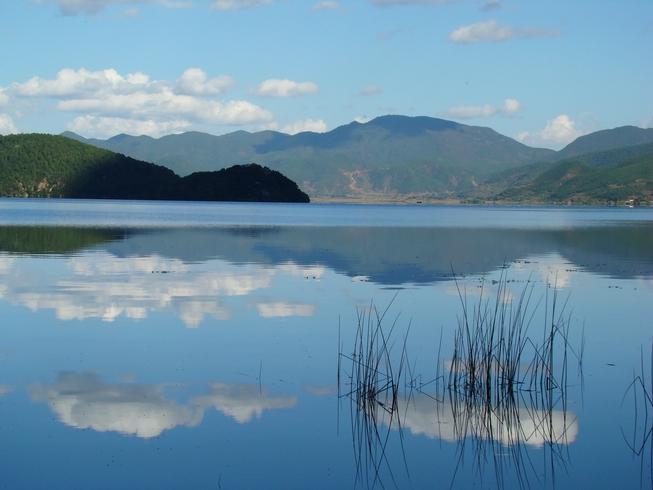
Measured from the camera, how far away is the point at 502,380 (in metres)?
17.7

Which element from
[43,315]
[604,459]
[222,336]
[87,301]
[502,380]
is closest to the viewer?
[604,459]

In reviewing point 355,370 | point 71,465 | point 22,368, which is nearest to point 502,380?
point 355,370

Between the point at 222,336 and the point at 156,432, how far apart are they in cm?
910

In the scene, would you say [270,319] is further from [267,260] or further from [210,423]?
[267,260]

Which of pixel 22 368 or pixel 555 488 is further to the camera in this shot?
pixel 22 368

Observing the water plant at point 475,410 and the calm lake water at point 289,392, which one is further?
the water plant at point 475,410

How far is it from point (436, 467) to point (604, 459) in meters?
2.83

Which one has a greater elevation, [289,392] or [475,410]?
[289,392]

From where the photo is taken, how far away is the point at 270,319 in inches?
1064

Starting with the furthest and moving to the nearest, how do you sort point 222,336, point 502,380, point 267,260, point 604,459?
point 267,260
point 222,336
point 502,380
point 604,459

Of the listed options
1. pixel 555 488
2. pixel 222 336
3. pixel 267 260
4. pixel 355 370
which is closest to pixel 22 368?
pixel 222 336

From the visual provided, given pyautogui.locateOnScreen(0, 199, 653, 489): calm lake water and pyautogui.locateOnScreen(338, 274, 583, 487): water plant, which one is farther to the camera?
pyautogui.locateOnScreen(338, 274, 583, 487): water plant

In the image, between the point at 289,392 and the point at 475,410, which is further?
the point at 289,392

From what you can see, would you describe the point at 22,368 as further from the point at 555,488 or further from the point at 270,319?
the point at 555,488
